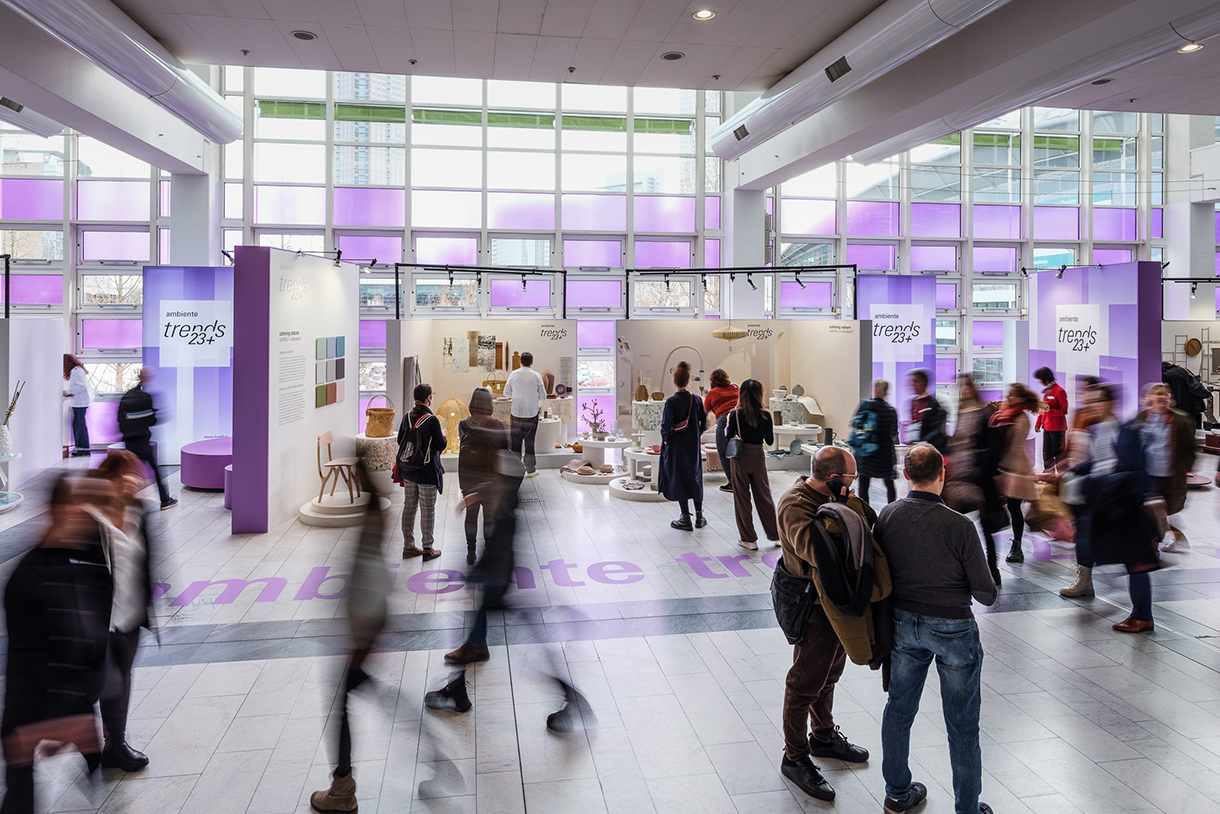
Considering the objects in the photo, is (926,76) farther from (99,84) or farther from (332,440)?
(99,84)

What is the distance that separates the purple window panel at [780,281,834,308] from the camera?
1378 cm

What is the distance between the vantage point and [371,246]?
42.9 feet

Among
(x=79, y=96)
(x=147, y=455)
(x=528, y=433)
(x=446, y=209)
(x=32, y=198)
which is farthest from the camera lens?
(x=446, y=209)

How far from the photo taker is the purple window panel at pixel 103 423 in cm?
1245

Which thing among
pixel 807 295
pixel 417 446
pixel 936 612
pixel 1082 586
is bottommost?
pixel 1082 586

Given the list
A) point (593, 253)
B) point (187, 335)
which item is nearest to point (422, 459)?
point (187, 335)

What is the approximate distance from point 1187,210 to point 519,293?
38.5 feet

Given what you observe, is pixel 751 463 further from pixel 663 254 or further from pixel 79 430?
pixel 79 430

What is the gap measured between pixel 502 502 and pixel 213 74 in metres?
10.9

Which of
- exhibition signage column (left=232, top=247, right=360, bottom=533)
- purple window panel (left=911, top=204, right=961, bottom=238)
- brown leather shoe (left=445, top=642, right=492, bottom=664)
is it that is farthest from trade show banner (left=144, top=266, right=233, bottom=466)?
purple window panel (left=911, top=204, right=961, bottom=238)

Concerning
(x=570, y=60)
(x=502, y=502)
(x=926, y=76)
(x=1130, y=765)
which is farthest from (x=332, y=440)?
(x=1130, y=765)

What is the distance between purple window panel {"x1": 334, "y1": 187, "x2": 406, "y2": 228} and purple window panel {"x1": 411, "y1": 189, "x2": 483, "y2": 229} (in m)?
0.22

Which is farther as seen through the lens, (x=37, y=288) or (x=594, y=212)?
(x=594, y=212)

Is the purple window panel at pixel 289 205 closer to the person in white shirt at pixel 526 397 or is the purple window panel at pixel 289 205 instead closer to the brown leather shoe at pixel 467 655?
the person in white shirt at pixel 526 397
